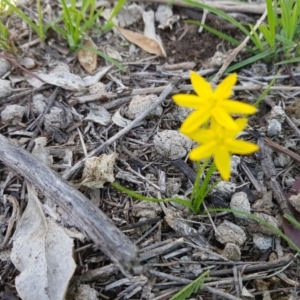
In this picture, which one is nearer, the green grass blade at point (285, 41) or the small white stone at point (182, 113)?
the small white stone at point (182, 113)

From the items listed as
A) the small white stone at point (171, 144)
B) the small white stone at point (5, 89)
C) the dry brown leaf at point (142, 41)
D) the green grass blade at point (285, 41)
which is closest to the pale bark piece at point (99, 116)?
the small white stone at point (171, 144)

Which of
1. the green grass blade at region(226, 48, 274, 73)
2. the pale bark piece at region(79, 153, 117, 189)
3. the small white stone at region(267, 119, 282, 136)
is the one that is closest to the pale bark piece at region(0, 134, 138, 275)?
the pale bark piece at region(79, 153, 117, 189)

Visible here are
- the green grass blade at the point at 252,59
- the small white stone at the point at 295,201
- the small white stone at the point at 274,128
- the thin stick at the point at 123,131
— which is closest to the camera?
the small white stone at the point at 295,201

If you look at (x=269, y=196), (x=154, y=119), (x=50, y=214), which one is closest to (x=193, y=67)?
(x=154, y=119)

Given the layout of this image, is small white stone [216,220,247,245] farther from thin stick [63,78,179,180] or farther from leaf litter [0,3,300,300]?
thin stick [63,78,179,180]

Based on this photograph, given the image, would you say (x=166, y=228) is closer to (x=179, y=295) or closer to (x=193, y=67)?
(x=179, y=295)

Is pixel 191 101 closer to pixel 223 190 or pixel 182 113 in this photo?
pixel 223 190

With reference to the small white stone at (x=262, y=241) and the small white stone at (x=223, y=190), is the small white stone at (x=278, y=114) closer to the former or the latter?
the small white stone at (x=223, y=190)
